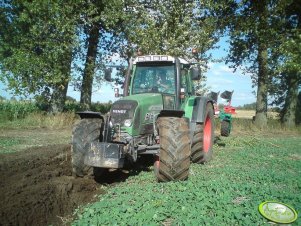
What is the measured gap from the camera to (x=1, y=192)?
5555 millimetres

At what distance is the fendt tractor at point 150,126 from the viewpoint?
241 inches

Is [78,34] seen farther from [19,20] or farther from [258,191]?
[258,191]

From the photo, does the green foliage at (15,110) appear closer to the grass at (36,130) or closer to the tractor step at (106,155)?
the grass at (36,130)

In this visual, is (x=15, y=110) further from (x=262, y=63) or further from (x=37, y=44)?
(x=262, y=63)

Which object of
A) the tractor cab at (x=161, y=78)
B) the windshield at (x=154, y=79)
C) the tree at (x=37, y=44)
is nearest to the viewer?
the tractor cab at (x=161, y=78)

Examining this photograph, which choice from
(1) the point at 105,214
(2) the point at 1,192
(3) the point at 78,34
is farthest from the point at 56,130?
(1) the point at 105,214

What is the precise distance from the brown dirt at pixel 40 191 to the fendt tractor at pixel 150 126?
512 millimetres

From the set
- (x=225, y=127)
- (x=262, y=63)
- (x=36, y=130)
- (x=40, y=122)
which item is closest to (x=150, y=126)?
(x=225, y=127)

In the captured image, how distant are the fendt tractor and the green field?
0.48m

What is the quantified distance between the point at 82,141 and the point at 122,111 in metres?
0.98

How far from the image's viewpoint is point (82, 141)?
21.5 feet

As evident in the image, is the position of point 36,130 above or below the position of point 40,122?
below

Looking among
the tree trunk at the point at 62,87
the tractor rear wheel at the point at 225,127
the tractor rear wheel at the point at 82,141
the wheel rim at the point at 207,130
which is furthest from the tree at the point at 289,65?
the tractor rear wheel at the point at 82,141

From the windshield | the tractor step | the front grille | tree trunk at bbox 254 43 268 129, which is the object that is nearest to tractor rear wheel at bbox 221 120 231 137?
tree trunk at bbox 254 43 268 129
